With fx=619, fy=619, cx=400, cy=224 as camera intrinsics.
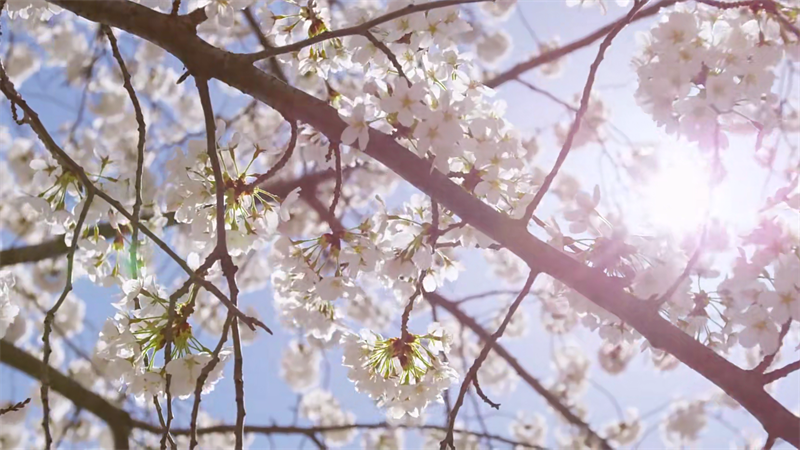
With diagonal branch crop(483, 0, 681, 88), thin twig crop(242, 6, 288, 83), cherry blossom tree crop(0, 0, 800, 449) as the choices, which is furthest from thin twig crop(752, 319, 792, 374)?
thin twig crop(242, 6, 288, 83)

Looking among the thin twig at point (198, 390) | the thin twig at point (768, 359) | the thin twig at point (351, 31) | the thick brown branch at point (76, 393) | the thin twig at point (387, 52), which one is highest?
the thick brown branch at point (76, 393)

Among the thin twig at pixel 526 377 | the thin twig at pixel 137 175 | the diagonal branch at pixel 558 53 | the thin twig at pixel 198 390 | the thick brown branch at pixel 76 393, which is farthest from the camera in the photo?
the thick brown branch at pixel 76 393

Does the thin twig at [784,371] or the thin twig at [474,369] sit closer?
the thin twig at [784,371]

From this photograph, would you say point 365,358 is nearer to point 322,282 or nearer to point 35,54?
point 322,282

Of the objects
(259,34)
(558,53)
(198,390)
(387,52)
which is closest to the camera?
(198,390)

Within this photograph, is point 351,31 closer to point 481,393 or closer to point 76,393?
point 481,393

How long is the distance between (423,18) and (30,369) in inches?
109

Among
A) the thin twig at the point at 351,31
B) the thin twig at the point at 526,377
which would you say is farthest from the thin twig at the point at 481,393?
the thin twig at the point at 526,377

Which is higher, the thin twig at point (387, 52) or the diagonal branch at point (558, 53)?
the diagonal branch at point (558, 53)

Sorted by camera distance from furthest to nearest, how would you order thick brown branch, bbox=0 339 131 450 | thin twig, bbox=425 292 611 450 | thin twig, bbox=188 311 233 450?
thick brown branch, bbox=0 339 131 450 < thin twig, bbox=425 292 611 450 < thin twig, bbox=188 311 233 450

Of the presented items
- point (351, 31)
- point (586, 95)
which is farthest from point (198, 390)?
point (586, 95)

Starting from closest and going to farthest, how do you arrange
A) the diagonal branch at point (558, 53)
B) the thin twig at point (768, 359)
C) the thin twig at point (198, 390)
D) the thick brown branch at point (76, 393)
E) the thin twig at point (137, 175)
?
the thin twig at point (198, 390), the thin twig at point (768, 359), the thin twig at point (137, 175), the diagonal branch at point (558, 53), the thick brown branch at point (76, 393)

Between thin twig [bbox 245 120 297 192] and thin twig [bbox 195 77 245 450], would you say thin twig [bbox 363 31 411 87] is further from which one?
thin twig [bbox 195 77 245 450]

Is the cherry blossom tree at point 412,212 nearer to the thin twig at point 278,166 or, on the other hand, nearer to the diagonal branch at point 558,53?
the thin twig at point 278,166
